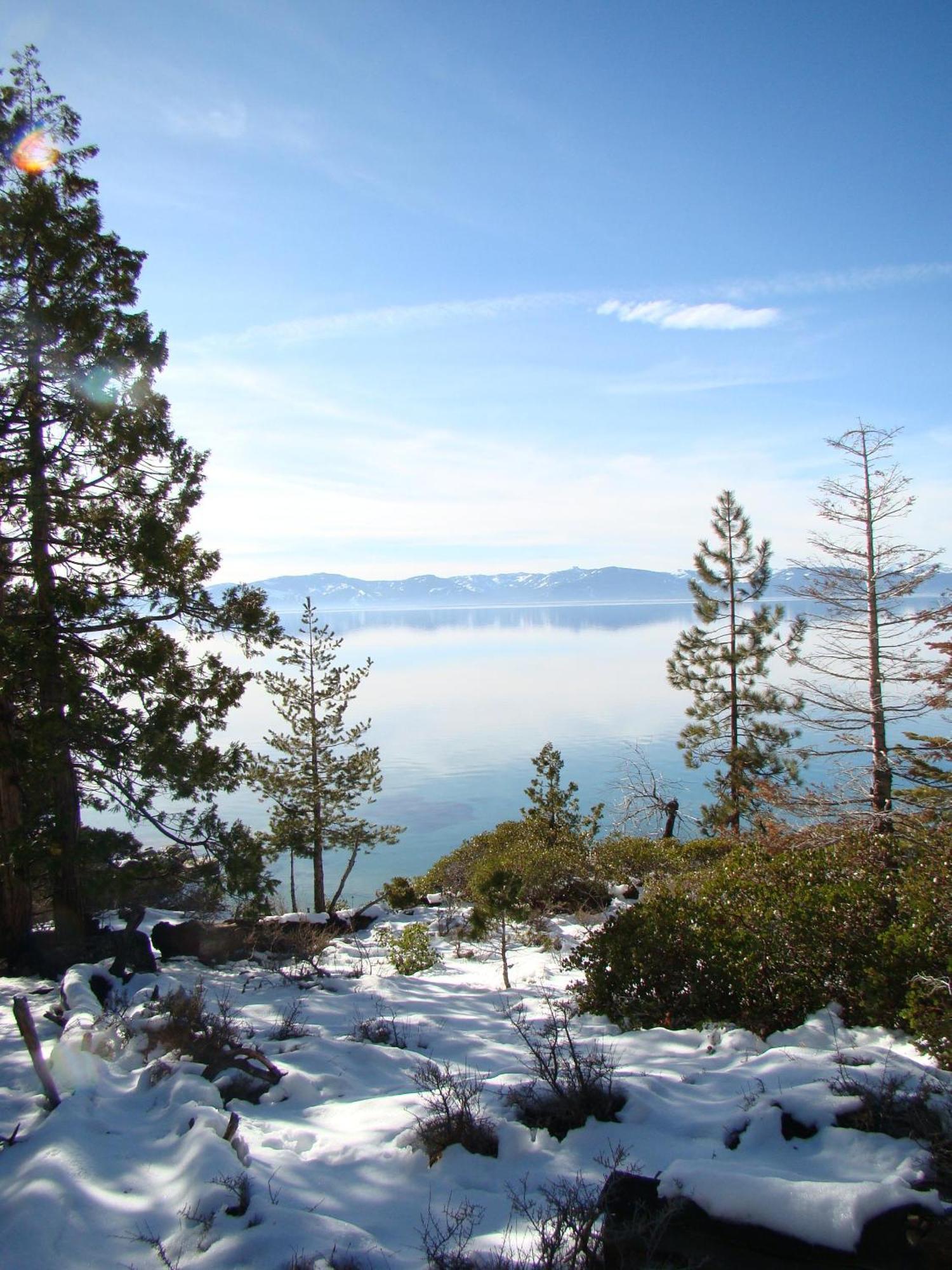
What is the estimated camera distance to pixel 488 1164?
4160 mm

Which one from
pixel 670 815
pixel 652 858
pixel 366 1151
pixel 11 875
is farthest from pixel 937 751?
pixel 670 815

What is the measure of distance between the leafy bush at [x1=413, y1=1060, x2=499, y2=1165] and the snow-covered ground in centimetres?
8

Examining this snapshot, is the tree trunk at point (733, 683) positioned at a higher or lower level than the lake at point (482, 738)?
higher

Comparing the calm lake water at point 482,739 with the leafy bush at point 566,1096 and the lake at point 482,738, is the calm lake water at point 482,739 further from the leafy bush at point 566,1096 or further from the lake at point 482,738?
the leafy bush at point 566,1096

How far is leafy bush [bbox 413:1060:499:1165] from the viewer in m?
4.30

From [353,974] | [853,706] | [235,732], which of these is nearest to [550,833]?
[853,706]

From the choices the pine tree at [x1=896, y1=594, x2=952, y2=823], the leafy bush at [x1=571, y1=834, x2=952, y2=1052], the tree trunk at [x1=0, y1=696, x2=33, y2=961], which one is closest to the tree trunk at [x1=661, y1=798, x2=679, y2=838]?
the pine tree at [x1=896, y1=594, x2=952, y2=823]

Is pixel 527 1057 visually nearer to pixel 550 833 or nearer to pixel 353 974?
pixel 353 974

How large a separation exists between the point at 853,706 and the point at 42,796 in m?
15.1

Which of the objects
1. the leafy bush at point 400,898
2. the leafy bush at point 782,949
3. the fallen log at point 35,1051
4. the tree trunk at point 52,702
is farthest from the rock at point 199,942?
the leafy bush at point 400,898

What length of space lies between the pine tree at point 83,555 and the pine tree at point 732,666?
1988cm

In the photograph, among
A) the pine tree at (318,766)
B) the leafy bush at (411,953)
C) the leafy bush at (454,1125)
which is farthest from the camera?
the pine tree at (318,766)

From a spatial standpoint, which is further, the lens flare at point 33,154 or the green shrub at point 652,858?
the green shrub at point 652,858

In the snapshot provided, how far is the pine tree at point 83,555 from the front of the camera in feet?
29.8
